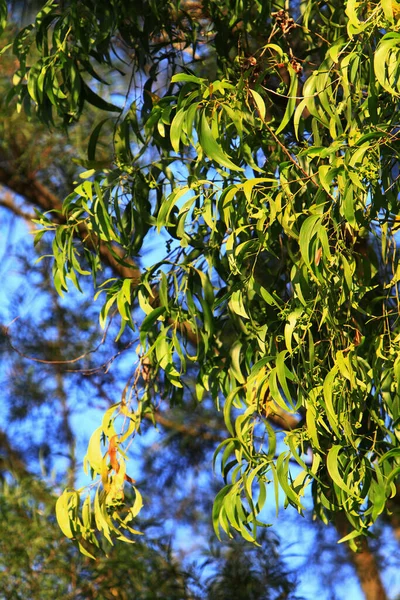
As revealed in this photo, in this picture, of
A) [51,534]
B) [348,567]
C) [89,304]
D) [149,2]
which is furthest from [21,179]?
[348,567]

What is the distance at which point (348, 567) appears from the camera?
16.0 feet

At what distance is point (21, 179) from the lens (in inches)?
150

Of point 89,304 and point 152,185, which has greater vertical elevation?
point 89,304

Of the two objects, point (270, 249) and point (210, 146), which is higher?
point (210, 146)

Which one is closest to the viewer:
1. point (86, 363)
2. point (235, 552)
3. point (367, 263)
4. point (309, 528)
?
point (367, 263)

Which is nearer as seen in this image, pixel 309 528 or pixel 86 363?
pixel 86 363

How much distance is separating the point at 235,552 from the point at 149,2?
2111mm

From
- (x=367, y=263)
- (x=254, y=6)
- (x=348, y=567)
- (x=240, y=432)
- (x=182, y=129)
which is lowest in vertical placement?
(x=240, y=432)

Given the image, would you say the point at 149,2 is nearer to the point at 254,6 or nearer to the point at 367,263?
the point at 254,6

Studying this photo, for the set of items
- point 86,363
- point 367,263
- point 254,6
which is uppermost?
point 86,363

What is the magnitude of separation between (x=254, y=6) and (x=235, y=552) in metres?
1.99

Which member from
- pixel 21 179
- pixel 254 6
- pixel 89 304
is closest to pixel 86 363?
pixel 89 304

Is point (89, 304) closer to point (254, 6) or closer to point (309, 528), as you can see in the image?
point (309, 528)

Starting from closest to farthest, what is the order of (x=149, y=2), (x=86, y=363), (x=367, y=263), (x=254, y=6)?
1. (x=367, y=263)
2. (x=149, y=2)
3. (x=254, y=6)
4. (x=86, y=363)
